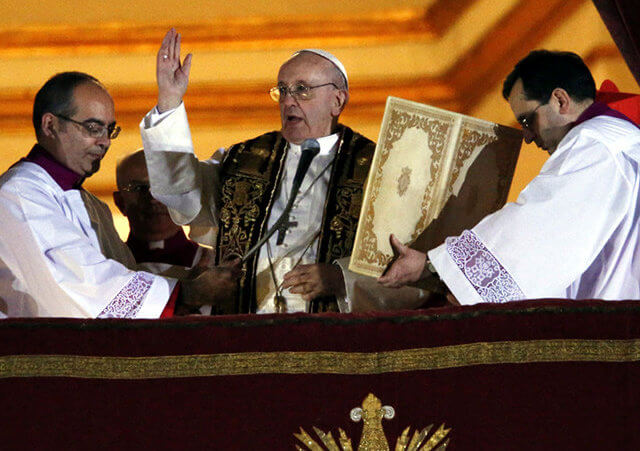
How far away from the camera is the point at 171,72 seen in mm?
3570

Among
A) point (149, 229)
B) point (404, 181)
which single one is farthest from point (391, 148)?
point (149, 229)

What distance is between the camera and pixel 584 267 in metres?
3.15

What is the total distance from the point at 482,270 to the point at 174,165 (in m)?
1.17

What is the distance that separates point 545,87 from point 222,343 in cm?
151

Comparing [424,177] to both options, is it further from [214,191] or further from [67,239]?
[67,239]

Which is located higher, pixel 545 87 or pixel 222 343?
pixel 545 87

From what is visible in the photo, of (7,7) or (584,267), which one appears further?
(7,7)

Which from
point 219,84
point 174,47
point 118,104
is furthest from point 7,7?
point 174,47

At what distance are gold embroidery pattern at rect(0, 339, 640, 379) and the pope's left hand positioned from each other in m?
1.02

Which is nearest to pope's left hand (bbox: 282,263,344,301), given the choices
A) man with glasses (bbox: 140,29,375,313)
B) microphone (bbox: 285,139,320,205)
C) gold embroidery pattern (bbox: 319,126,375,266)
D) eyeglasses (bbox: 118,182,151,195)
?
man with glasses (bbox: 140,29,375,313)

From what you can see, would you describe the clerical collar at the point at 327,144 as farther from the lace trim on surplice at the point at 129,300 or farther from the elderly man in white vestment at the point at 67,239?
the lace trim on surplice at the point at 129,300

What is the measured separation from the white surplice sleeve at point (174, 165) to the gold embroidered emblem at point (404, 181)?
753 mm

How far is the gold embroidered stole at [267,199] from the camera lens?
376 cm

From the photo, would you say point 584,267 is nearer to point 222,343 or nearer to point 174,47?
point 222,343
